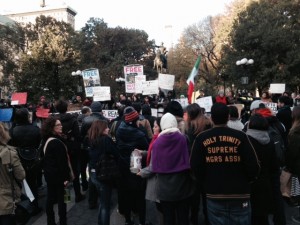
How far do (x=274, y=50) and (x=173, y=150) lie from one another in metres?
23.5

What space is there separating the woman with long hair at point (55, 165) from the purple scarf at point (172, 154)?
1652mm

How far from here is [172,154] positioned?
4.06 metres

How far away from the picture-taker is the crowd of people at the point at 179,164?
10.9ft

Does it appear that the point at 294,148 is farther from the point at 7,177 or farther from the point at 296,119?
Result: the point at 7,177

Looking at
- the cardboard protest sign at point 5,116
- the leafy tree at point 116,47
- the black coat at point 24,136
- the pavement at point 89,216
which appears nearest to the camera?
the pavement at point 89,216

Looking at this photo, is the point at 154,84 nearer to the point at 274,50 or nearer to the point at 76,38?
the point at 274,50

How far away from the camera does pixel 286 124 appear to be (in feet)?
23.5

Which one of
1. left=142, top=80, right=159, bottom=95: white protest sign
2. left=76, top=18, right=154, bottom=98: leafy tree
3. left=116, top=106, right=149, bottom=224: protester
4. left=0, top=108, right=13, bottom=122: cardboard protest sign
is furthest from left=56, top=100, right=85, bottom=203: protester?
left=76, top=18, right=154, bottom=98: leafy tree

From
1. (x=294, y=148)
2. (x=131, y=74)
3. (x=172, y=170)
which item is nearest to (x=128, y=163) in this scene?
(x=172, y=170)

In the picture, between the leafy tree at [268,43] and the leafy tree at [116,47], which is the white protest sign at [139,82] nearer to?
the leafy tree at [268,43]

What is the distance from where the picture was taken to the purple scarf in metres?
4.06

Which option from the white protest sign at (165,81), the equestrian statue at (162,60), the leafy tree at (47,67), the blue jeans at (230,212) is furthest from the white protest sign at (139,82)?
the leafy tree at (47,67)

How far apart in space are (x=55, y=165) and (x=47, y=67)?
17993mm

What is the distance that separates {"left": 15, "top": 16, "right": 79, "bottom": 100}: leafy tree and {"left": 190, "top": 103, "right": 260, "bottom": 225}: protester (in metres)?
19.4
